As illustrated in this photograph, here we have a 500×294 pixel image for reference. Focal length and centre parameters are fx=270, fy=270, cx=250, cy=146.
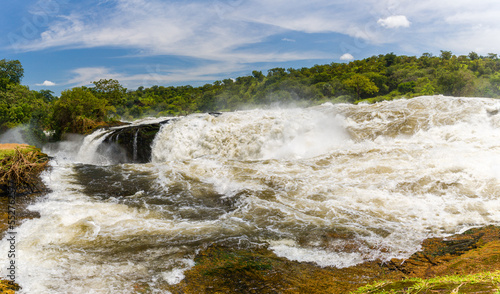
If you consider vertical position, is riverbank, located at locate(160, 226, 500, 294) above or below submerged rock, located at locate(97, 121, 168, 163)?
below

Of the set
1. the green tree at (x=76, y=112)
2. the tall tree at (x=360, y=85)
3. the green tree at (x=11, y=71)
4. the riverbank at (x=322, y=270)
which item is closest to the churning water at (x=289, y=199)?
the riverbank at (x=322, y=270)

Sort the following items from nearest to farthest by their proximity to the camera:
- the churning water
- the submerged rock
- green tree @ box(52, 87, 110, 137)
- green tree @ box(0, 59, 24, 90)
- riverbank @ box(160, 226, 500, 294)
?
riverbank @ box(160, 226, 500, 294), the churning water, the submerged rock, green tree @ box(52, 87, 110, 137), green tree @ box(0, 59, 24, 90)

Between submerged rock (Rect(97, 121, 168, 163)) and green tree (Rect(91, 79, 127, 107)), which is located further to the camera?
green tree (Rect(91, 79, 127, 107))

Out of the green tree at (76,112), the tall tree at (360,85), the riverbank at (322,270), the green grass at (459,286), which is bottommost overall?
the riverbank at (322,270)

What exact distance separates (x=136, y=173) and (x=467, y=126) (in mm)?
12420

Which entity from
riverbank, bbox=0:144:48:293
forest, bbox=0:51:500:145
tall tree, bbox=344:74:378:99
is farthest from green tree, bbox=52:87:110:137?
tall tree, bbox=344:74:378:99

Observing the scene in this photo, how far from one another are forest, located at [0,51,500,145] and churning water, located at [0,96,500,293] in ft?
33.9

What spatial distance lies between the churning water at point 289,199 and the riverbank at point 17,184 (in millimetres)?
341

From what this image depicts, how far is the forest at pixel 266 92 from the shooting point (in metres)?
19.5

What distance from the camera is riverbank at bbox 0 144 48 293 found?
5727 millimetres

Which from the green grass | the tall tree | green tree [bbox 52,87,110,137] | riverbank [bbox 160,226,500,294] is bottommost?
riverbank [bbox 160,226,500,294]

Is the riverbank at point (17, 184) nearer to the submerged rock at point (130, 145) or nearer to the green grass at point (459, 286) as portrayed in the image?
the submerged rock at point (130, 145)

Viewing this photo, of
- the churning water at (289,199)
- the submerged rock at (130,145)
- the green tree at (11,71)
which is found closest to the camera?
the churning water at (289,199)

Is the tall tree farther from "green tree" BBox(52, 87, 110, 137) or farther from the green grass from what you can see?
the green grass
